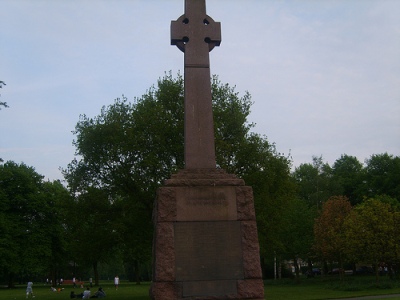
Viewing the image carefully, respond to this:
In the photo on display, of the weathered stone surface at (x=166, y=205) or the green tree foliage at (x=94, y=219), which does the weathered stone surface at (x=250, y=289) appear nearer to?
the weathered stone surface at (x=166, y=205)

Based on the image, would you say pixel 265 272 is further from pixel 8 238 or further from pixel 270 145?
pixel 270 145

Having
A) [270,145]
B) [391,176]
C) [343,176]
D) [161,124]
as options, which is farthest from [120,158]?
[343,176]

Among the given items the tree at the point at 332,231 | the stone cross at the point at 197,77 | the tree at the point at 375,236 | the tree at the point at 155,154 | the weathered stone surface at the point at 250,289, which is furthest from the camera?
the tree at the point at 332,231

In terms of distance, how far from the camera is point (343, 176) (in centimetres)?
6312

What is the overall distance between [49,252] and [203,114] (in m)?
40.4

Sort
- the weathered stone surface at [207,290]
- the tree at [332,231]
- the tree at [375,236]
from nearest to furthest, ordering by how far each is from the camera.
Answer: the weathered stone surface at [207,290] → the tree at [375,236] → the tree at [332,231]

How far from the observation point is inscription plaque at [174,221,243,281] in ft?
32.5

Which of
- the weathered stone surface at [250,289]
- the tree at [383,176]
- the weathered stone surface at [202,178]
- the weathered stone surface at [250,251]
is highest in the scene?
the tree at [383,176]

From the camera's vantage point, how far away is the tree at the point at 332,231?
36.1 m

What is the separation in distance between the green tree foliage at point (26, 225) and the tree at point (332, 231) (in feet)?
80.9

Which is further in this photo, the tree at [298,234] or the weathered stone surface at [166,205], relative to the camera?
the tree at [298,234]

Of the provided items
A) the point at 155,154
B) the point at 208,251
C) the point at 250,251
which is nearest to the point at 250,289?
Answer: the point at 250,251

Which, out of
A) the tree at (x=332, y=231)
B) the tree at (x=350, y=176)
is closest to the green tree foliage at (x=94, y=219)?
the tree at (x=332, y=231)

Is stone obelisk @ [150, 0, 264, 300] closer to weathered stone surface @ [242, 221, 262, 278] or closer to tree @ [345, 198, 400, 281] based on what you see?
weathered stone surface @ [242, 221, 262, 278]
